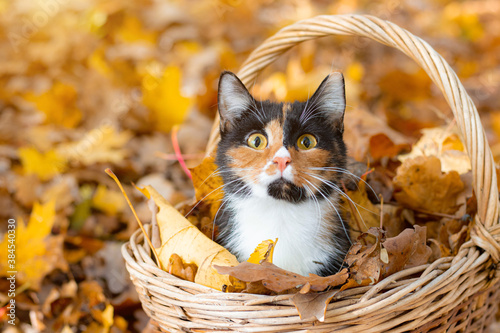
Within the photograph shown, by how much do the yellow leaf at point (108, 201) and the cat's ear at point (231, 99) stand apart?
0.88 m

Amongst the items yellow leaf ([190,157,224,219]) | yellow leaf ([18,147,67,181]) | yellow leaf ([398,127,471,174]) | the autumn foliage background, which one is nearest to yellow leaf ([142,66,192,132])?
the autumn foliage background

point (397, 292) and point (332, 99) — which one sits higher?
point (332, 99)

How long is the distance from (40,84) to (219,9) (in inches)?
51.6

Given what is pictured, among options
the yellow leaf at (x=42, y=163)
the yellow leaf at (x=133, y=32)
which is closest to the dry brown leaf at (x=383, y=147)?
the yellow leaf at (x=42, y=163)

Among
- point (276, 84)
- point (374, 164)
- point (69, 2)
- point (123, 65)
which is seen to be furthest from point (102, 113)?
point (374, 164)

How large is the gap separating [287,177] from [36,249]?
0.97 meters

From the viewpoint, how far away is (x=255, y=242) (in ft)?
3.15

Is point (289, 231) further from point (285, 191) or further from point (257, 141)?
point (257, 141)

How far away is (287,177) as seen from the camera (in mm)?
894

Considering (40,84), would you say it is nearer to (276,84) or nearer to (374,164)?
(276,84)

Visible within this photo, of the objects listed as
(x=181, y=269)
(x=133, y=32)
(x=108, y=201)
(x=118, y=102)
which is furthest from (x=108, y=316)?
(x=133, y=32)

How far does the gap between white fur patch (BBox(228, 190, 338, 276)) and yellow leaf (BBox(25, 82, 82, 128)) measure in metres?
1.48

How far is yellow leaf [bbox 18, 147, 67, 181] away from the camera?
5.94 ft

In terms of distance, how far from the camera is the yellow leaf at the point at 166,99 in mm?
2072
